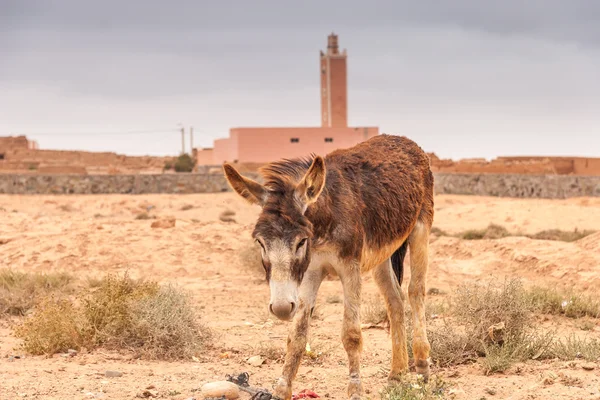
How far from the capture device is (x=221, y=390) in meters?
6.55

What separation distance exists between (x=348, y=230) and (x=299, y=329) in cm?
93

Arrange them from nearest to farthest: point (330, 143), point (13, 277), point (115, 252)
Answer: point (13, 277) → point (115, 252) → point (330, 143)

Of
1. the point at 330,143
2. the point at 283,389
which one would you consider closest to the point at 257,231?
the point at 283,389

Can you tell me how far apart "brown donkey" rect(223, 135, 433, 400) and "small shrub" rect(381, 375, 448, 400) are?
1.12 feet

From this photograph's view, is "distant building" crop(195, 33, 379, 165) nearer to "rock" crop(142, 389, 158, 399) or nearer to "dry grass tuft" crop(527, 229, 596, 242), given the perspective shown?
"dry grass tuft" crop(527, 229, 596, 242)

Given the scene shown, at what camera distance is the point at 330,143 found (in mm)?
56438

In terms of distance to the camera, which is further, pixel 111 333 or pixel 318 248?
pixel 111 333

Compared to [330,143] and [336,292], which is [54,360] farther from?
[330,143]

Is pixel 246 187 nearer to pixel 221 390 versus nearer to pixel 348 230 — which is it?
pixel 348 230

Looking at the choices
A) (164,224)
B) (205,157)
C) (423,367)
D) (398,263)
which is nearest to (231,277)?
(164,224)

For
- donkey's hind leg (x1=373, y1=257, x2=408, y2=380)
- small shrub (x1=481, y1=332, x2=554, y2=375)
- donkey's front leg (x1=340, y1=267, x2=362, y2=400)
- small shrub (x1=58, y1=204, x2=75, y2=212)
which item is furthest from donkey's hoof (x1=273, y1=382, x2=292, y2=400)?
small shrub (x1=58, y1=204, x2=75, y2=212)

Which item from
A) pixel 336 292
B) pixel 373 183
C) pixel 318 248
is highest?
pixel 373 183

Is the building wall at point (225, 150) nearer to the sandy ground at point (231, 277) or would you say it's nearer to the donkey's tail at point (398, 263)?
the sandy ground at point (231, 277)

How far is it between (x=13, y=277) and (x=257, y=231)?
9.39 m
